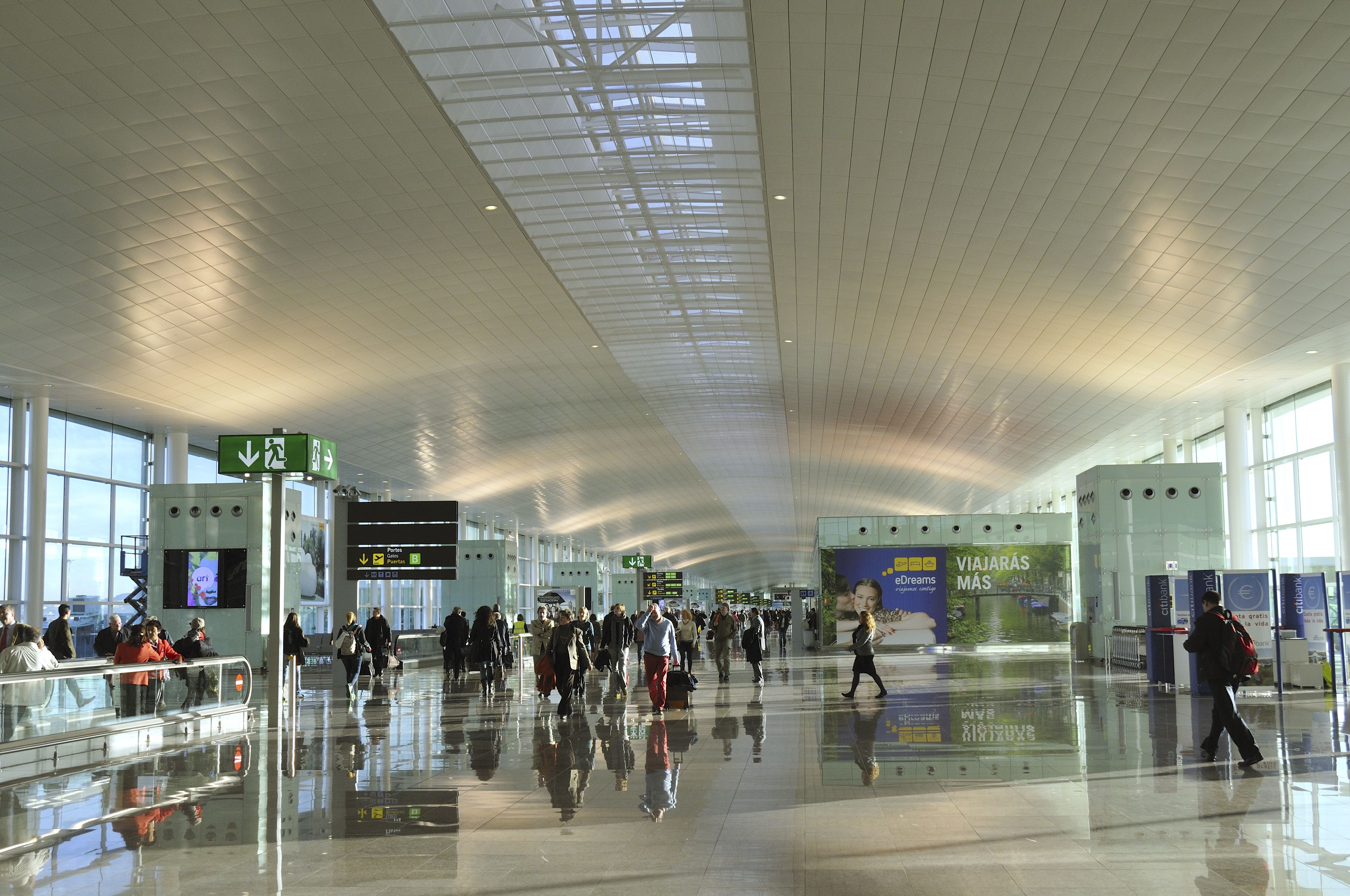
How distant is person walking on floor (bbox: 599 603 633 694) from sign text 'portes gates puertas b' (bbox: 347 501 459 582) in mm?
4493

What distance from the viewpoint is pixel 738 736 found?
12914mm

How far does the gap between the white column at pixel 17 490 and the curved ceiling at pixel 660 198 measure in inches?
57.4

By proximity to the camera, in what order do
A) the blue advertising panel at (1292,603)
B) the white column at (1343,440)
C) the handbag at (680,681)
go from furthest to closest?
the white column at (1343,440), the blue advertising panel at (1292,603), the handbag at (680,681)

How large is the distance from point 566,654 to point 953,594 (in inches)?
1153

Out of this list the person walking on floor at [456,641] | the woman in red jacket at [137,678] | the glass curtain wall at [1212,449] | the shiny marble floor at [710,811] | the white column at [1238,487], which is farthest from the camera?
the glass curtain wall at [1212,449]

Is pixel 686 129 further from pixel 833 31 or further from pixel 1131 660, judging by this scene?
pixel 1131 660

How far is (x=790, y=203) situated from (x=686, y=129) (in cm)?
286

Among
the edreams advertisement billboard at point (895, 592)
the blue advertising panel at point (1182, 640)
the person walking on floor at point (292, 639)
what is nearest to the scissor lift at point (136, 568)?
the person walking on floor at point (292, 639)

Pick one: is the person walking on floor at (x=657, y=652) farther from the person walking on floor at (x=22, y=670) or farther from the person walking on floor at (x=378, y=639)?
the person walking on floor at (x=378, y=639)

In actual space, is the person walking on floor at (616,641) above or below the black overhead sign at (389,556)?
below

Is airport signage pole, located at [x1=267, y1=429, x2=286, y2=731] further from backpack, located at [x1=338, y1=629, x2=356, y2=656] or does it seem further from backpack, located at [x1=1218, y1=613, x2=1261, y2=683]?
backpack, located at [x1=1218, y1=613, x2=1261, y2=683]

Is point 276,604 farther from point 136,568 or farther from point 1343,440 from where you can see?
point 1343,440

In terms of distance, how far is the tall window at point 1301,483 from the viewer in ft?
94.5

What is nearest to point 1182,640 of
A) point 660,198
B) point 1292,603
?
point 1292,603
